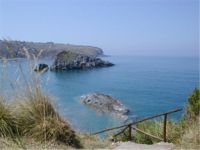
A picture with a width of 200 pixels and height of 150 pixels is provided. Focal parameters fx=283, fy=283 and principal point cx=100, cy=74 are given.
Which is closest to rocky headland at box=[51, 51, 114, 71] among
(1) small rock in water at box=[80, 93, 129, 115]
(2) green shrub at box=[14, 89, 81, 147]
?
(1) small rock in water at box=[80, 93, 129, 115]

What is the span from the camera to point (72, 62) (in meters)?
75.9

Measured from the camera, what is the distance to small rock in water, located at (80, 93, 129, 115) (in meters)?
28.4

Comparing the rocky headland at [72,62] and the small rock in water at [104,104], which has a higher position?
the rocky headland at [72,62]

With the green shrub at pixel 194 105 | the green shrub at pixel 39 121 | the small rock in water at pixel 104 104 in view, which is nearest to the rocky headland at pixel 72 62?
the small rock in water at pixel 104 104

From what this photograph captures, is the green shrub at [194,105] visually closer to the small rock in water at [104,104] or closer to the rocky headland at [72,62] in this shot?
the small rock in water at [104,104]

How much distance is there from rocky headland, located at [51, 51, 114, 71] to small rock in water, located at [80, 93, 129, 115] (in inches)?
1592

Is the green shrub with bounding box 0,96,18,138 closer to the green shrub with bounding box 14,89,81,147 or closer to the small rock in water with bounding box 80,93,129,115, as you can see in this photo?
the green shrub with bounding box 14,89,81,147

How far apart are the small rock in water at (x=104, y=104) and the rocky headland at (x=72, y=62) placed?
1592 inches

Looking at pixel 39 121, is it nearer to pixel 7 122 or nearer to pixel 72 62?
pixel 7 122

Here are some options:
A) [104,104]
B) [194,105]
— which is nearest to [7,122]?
[194,105]

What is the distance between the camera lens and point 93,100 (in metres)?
31.4

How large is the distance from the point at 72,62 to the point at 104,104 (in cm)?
4722

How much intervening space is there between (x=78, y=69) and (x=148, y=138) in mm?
70554

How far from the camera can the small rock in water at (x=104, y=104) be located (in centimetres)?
2842
